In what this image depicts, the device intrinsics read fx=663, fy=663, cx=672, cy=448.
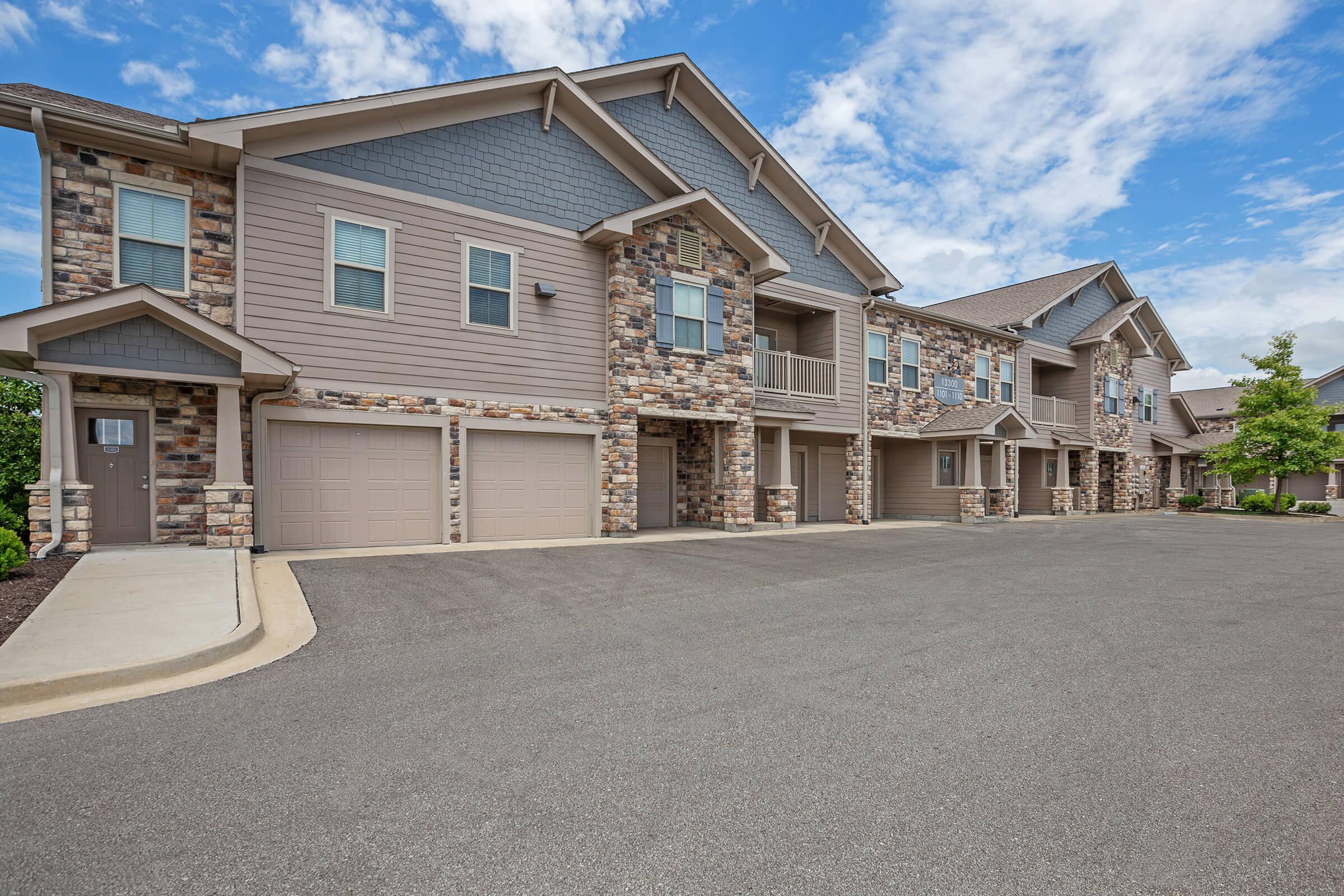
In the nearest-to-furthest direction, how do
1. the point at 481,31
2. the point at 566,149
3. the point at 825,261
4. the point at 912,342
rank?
the point at 566,149 → the point at 481,31 → the point at 825,261 → the point at 912,342

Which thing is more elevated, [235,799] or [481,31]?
[481,31]

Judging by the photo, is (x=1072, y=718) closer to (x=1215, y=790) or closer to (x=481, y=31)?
(x=1215, y=790)

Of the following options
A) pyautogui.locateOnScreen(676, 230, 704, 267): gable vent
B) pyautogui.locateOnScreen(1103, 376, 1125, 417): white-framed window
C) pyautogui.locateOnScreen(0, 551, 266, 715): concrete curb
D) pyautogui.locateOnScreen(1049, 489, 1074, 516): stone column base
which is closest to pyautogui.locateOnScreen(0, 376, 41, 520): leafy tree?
pyautogui.locateOnScreen(0, 551, 266, 715): concrete curb

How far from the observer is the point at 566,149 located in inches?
510

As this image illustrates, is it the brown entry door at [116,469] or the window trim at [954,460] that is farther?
the window trim at [954,460]

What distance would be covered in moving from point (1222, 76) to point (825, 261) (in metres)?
9.94

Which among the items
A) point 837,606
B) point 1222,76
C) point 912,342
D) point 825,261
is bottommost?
point 837,606

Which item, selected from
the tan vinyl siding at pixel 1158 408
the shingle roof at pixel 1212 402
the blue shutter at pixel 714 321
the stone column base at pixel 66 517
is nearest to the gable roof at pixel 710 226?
the blue shutter at pixel 714 321

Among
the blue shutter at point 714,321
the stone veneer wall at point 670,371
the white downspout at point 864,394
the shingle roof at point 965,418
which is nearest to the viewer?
the stone veneer wall at point 670,371

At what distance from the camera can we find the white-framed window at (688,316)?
1370 centimetres

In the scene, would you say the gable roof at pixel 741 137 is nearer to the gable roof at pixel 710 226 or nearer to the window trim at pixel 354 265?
the gable roof at pixel 710 226

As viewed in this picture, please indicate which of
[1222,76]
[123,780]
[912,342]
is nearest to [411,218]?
[123,780]

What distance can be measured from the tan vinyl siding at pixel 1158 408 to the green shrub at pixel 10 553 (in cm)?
3120

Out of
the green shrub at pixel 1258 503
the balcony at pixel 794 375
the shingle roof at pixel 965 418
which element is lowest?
the green shrub at pixel 1258 503
